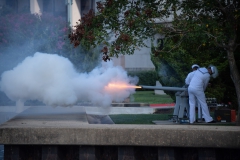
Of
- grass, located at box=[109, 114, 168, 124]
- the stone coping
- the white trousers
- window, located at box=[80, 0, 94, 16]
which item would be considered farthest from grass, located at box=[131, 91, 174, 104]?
the stone coping

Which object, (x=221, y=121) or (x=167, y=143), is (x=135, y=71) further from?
(x=167, y=143)

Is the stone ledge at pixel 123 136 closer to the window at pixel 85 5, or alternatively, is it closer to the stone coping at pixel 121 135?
the stone coping at pixel 121 135

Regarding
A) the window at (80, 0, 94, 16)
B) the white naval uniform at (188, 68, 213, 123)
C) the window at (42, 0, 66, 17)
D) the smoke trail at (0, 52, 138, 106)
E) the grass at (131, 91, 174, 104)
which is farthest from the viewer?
the window at (42, 0, 66, 17)

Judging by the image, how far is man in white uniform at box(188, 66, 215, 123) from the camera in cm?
1595

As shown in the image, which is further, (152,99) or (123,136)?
(152,99)

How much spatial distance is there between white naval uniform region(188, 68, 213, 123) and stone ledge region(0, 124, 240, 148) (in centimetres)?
644

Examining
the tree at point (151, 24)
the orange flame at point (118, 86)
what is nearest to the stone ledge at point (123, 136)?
the tree at point (151, 24)

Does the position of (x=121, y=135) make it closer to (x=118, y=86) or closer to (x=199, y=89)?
(x=118, y=86)

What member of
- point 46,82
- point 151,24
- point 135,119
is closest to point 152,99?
point 135,119

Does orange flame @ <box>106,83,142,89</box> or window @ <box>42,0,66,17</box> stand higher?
window @ <box>42,0,66,17</box>

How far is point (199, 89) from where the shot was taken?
629 inches

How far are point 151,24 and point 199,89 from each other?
2.79 metres

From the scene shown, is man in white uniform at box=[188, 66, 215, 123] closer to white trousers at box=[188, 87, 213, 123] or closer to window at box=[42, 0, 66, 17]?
white trousers at box=[188, 87, 213, 123]

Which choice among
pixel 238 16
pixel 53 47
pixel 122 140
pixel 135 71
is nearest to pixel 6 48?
pixel 53 47
